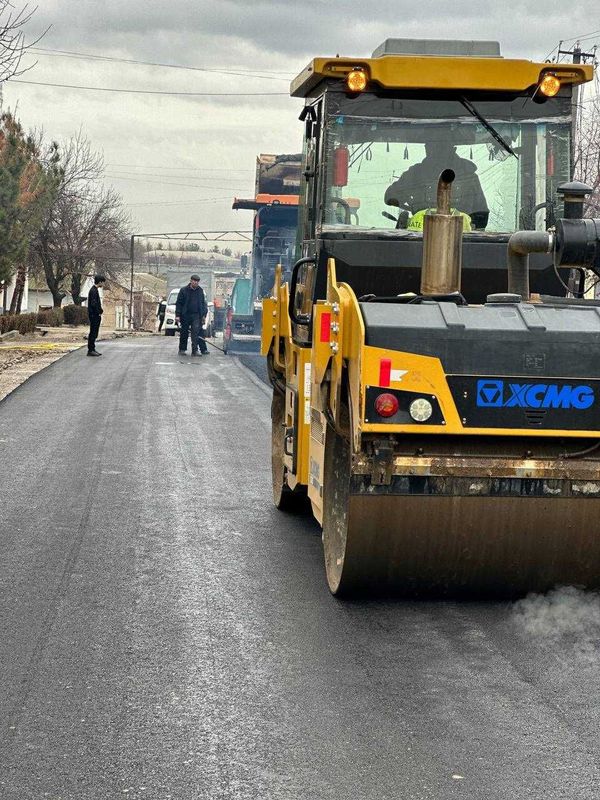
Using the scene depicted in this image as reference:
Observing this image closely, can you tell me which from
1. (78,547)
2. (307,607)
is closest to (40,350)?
(78,547)

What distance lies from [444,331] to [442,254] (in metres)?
0.89

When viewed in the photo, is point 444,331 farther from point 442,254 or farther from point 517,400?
point 442,254

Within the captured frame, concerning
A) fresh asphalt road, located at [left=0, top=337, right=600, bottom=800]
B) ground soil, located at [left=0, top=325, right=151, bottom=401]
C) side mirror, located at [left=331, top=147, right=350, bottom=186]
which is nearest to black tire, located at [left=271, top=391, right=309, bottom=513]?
fresh asphalt road, located at [left=0, top=337, right=600, bottom=800]

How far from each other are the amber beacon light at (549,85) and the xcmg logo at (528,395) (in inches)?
97.2

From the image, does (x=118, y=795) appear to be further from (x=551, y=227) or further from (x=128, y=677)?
(x=551, y=227)

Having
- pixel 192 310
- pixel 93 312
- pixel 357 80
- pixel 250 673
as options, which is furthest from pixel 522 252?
pixel 192 310

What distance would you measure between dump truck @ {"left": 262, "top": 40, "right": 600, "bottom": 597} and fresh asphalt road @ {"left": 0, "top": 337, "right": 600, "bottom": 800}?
0.40 metres

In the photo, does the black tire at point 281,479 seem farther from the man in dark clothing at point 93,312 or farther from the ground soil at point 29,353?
the man in dark clothing at point 93,312

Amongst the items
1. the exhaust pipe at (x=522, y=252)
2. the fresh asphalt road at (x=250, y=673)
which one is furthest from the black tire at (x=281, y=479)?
→ the exhaust pipe at (x=522, y=252)

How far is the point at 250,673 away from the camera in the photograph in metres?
5.30

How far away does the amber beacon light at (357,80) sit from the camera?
741 cm

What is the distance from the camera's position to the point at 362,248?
750 cm

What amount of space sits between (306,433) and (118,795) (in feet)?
12.8

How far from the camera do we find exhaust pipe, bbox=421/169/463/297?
6.48 metres
